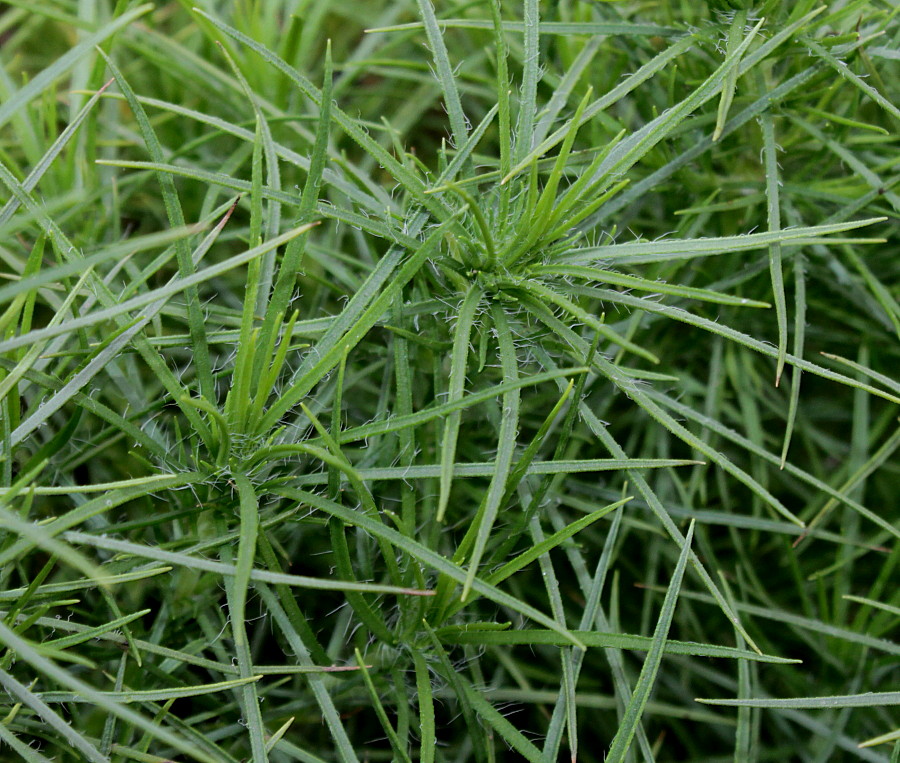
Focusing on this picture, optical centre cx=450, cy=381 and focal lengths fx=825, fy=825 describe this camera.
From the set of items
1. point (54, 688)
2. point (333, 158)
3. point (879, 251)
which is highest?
point (333, 158)

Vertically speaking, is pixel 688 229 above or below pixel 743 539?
above

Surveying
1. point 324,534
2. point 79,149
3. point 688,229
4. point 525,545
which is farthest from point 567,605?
point 79,149

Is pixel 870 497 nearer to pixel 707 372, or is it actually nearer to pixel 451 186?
pixel 707 372

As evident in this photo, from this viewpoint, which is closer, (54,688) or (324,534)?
(54,688)

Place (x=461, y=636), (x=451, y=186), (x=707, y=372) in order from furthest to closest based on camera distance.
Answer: (x=707, y=372) < (x=461, y=636) < (x=451, y=186)

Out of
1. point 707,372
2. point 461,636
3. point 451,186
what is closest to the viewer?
point 451,186

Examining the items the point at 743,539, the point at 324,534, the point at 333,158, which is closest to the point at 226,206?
the point at 333,158
